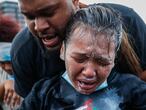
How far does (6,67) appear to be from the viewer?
6.17 feet

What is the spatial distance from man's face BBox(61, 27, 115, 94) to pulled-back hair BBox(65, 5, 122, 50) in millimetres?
17

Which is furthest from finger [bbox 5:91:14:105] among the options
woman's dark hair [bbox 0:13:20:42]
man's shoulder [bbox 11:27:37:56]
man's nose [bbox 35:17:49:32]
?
man's nose [bbox 35:17:49:32]

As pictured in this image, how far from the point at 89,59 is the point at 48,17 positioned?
154 mm

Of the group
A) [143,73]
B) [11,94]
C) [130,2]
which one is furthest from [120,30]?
[130,2]

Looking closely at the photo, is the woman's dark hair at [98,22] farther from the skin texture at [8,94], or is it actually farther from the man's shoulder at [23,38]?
the skin texture at [8,94]

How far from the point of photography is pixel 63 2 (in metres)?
0.99

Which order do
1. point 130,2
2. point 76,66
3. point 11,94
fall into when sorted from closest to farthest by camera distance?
Result: point 76,66
point 11,94
point 130,2

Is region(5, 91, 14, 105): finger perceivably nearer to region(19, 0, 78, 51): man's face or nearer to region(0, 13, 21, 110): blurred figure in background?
region(0, 13, 21, 110): blurred figure in background

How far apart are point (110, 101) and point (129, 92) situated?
50 millimetres

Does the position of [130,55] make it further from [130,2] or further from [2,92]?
[130,2]

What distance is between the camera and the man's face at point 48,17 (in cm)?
96

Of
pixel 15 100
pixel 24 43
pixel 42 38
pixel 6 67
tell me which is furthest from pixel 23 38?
pixel 6 67

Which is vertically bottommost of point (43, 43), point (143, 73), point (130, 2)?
point (130, 2)

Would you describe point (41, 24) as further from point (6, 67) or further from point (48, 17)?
point (6, 67)
